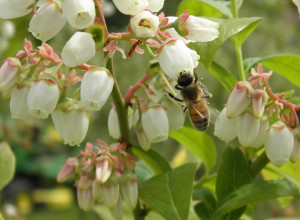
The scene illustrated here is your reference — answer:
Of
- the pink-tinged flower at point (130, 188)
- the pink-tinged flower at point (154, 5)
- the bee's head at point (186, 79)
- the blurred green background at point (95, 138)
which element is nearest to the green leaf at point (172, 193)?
the pink-tinged flower at point (130, 188)

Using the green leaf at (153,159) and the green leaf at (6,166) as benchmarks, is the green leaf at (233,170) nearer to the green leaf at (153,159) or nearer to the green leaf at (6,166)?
the green leaf at (153,159)

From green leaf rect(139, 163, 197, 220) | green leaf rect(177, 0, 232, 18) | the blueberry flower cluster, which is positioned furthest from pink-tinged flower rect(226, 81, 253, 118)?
green leaf rect(177, 0, 232, 18)

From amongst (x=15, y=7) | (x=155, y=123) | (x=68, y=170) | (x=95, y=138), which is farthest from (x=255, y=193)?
(x=95, y=138)

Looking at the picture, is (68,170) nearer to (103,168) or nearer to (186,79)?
(103,168)

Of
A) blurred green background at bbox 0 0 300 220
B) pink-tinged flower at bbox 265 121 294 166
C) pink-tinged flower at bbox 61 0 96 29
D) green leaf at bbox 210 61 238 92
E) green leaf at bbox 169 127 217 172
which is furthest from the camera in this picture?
blurred green background at bbox 0 0 300 220

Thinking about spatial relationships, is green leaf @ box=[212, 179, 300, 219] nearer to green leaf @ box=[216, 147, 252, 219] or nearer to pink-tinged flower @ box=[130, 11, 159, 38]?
green leaf @ box=[216, 147, 252, 219]

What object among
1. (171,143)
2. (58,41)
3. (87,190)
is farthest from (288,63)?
(171,143)
